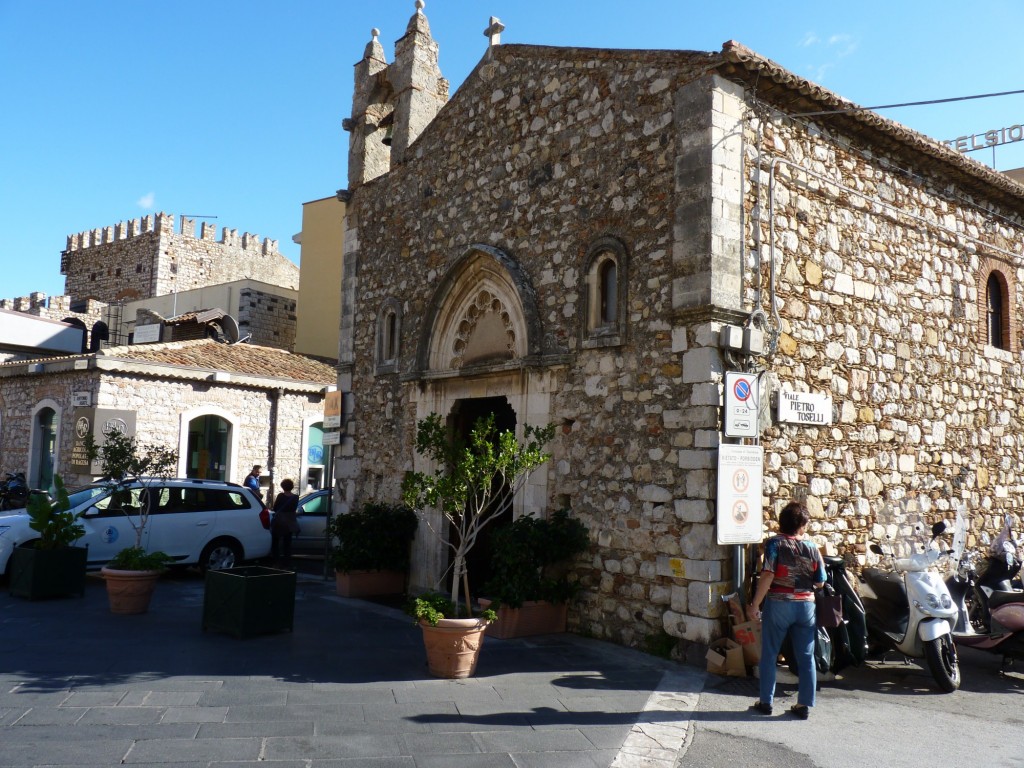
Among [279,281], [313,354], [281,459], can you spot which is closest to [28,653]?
[281,459]

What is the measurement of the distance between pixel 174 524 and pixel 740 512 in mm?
7927

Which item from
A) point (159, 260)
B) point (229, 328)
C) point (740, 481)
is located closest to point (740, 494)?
point (740, 481)

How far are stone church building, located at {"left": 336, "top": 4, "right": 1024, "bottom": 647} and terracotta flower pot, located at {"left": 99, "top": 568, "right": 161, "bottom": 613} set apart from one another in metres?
3.14

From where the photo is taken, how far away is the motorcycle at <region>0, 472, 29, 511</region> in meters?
15.9

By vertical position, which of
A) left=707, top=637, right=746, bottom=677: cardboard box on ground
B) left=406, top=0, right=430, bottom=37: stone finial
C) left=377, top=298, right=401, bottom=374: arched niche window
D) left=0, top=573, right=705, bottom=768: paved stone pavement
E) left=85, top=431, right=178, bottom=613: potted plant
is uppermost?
left=406, top=0, right=430, bottom=37: stone finial

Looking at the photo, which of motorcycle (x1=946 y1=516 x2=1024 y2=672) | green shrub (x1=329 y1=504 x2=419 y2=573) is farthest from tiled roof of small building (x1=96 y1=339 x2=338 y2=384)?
motorcycle (x1=946 y1=516 x2=1024 y2=672)

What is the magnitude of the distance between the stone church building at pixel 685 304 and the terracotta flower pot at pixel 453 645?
1.82 meters

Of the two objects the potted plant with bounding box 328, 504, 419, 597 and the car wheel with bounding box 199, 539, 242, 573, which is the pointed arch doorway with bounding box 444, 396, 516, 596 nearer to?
the potted plant with bounding box 328, 504, 419, 597

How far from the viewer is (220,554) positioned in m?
12.2

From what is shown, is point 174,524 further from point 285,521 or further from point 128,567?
point 128,567

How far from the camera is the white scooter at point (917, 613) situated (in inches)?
268

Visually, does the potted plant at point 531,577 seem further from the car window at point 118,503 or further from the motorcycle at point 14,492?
the motorcycle at point 14,492

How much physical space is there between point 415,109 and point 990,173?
24.0 feet

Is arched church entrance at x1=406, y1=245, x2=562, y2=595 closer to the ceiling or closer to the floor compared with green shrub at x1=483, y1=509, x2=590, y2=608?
closer to the ceiling
